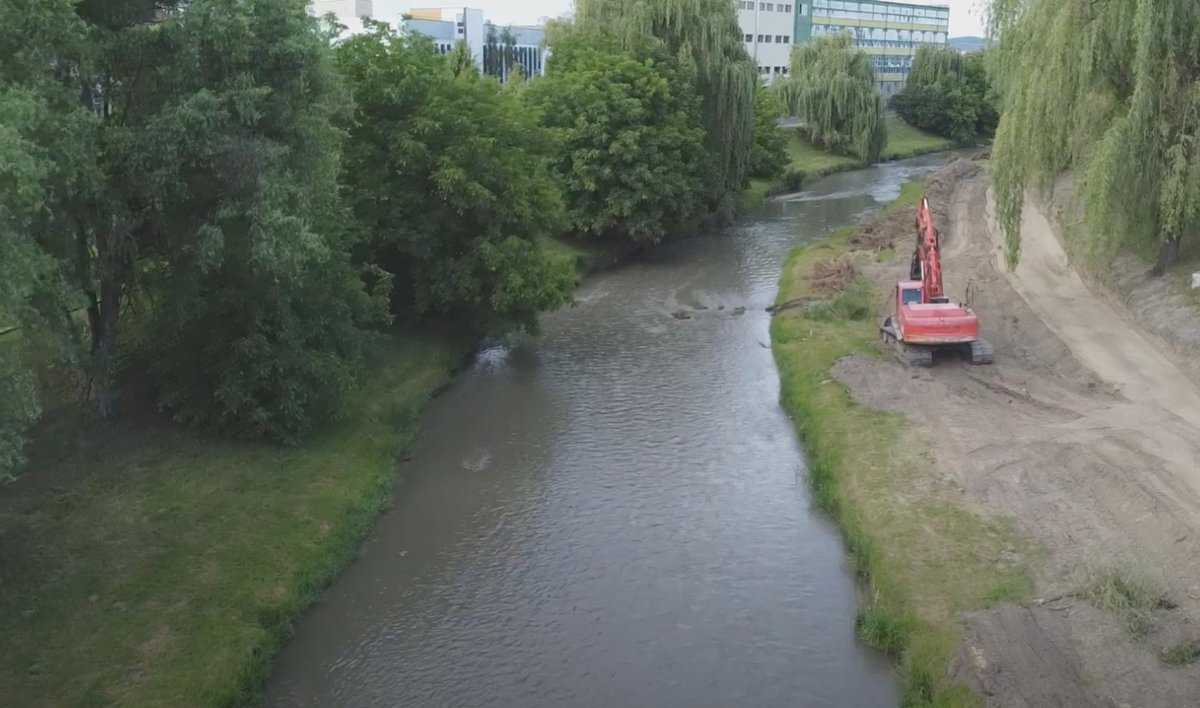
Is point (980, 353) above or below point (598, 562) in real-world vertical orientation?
above

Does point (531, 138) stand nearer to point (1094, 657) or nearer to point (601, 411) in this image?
point (601, 411)

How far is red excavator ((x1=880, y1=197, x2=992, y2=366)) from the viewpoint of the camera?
92.0 feet

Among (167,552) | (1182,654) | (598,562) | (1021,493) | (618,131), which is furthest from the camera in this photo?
(618,131)

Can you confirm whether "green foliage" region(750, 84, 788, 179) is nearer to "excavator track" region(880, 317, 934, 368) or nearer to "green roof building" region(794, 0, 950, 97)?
"excavator track" region(880, 317, 934, 368)

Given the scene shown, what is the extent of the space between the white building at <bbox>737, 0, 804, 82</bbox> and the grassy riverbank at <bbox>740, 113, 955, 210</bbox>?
1969cm

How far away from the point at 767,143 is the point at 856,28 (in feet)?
245

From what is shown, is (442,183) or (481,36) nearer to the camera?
(442,183)

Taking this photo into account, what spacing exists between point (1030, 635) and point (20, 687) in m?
14.8

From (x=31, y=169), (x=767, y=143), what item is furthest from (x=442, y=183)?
(x=767, y=143)

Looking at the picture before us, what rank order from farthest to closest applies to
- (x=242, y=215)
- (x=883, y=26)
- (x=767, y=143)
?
(x=883, y=26) < (x=767, y=143) < (x=242, y=215)

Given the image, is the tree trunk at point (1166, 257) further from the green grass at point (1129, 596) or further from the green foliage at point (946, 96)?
the green foliage at point (946, 96)

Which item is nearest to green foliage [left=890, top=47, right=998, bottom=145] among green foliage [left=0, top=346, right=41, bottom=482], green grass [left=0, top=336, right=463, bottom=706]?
green grass [left=0, top=336, right=463, bottom=706]

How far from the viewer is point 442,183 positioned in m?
29.6

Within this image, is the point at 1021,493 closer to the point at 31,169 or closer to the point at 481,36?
the point at 31,169
